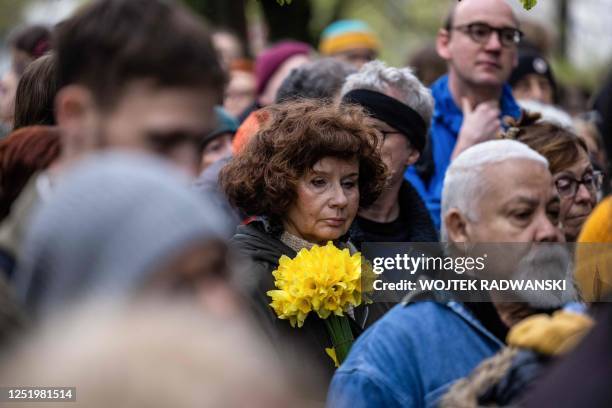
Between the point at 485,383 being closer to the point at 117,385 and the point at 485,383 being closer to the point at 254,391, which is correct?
the point at 254,391

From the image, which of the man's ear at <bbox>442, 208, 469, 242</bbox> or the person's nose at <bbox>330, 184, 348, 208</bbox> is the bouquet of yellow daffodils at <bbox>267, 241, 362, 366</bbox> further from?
the man's ear at <bbox>442, 208, 469, 242</bbox>

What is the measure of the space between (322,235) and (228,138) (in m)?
2.23

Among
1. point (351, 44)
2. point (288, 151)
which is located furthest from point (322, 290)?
point (351, 44)

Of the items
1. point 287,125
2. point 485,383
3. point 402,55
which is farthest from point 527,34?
point 402,55

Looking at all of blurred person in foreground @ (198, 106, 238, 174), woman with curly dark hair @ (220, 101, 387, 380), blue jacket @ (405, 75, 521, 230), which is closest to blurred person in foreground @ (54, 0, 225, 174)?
woman with curly dark hair @ (220, 101, 387, 380)

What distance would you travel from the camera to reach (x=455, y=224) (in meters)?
3.64

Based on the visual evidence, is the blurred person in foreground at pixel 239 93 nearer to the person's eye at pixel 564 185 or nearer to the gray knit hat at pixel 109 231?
the person's eye at pixel 564 185

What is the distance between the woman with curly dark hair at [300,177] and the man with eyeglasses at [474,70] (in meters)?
1.54

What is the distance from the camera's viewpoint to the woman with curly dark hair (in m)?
4.29

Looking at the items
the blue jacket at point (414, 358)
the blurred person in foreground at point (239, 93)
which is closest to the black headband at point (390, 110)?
the blue jacket at point (414, 358)

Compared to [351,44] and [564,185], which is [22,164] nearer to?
[564,185]

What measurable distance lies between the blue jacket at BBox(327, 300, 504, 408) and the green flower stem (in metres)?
0.66

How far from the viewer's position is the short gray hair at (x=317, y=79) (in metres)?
5.54

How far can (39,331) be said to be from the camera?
164cm
